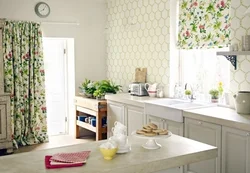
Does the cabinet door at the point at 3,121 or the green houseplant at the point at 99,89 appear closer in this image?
the cabinet door at the point at 3,121

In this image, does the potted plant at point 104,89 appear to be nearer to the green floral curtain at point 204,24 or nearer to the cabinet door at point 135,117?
the cabinet door at point 135,117

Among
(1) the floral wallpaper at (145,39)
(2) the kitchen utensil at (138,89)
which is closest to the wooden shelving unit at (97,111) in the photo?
(2) the kitchen utensil at (138,89)

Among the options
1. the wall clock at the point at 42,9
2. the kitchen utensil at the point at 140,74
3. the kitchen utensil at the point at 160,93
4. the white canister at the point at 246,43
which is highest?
the wall clock at the point at 42,9

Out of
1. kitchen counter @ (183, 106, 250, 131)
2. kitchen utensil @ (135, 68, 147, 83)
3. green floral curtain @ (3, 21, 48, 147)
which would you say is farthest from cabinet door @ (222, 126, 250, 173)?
green floral curtain @ (3, 21, 48, 147)

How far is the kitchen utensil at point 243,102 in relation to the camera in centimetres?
352

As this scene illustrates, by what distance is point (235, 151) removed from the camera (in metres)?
3.20

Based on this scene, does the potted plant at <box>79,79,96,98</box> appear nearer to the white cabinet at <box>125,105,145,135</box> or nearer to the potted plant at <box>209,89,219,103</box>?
the white cabinet at <box>125,105,145,135</box>

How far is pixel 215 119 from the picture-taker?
3.36 m

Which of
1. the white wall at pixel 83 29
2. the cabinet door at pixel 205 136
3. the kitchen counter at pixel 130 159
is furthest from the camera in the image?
the white wall at pixel 83 29

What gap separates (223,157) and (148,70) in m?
2.38

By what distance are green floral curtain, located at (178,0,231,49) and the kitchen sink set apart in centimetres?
80

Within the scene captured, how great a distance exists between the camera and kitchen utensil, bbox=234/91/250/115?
3.52 m

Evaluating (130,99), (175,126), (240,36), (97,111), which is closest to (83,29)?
(97,111)

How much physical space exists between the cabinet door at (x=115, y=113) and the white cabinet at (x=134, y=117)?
5.1 inches
